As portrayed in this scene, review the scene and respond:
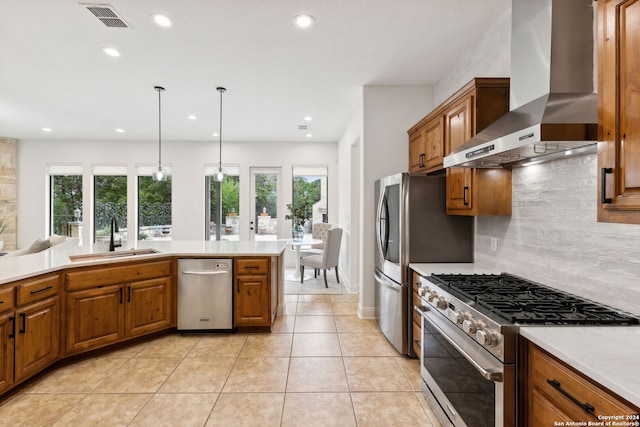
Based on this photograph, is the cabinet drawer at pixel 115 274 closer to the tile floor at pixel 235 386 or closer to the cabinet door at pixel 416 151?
the tile floor at pixel 235 386

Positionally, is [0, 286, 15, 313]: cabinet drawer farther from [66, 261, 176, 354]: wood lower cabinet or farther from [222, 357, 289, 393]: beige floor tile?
[222, 357, 289, 393]: beige floor tile

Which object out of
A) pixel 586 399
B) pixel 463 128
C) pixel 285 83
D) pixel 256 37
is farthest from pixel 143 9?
pixel 586 399

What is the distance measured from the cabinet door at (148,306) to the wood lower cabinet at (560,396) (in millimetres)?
3193

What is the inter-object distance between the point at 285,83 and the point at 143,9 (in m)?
1.67

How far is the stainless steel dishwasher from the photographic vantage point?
333 cm

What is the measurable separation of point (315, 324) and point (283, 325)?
38 cm

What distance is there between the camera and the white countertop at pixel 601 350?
93 centimetres

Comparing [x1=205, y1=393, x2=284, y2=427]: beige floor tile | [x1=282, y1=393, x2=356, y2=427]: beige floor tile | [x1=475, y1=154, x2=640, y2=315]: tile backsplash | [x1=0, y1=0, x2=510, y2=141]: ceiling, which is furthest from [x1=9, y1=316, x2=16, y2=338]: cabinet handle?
[x1=475, y1=154, x2=640, y2=315]: tile backsplash

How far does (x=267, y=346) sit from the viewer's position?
310cm

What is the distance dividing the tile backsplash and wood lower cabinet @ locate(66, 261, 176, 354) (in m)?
3.23

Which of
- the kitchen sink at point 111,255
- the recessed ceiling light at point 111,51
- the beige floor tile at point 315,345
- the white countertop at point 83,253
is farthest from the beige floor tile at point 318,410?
the recessed ceiling light at point 111,51

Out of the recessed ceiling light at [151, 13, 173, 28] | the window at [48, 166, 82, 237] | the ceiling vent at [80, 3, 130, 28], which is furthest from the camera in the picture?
the window at [48, 166, 82, 237]

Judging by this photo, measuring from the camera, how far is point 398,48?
2.97 m

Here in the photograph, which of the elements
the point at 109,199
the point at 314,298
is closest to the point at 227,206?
the point at 109,199
